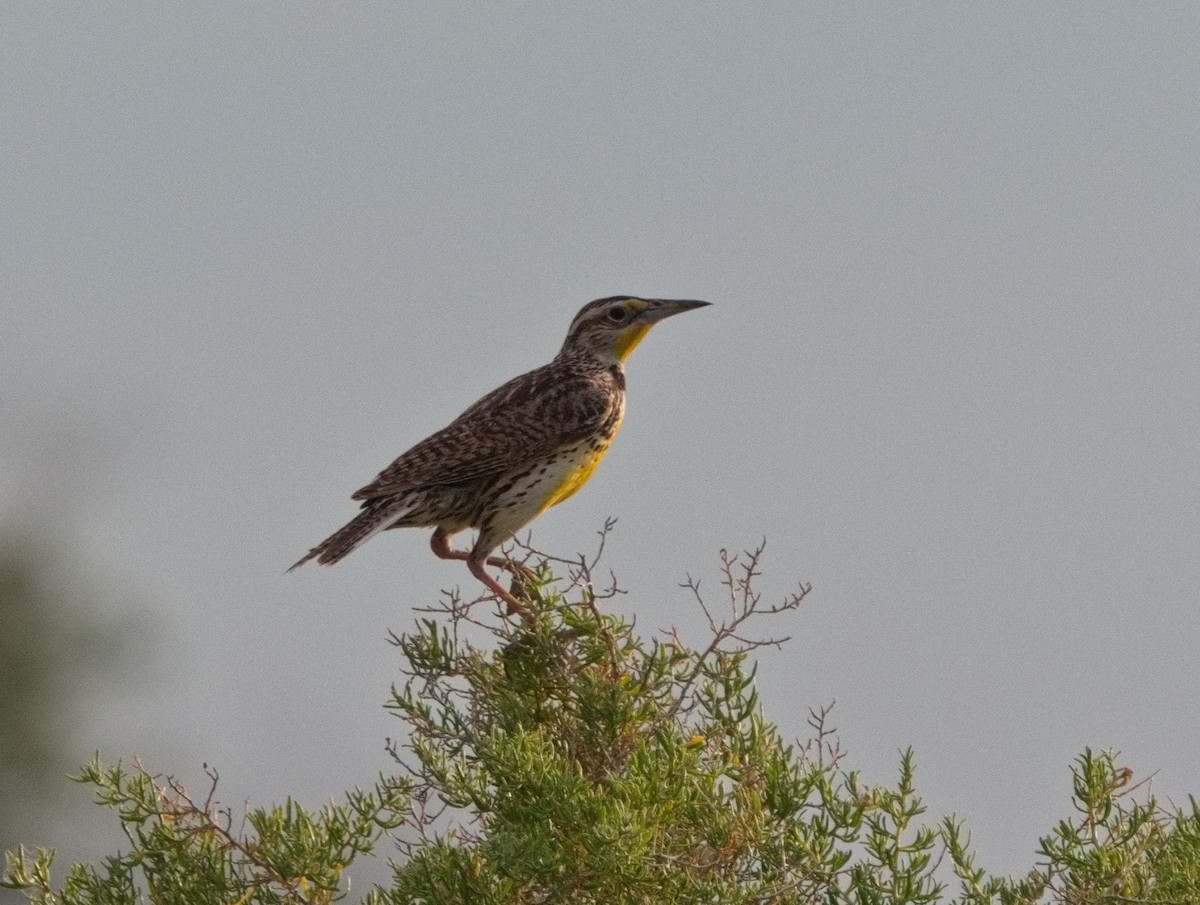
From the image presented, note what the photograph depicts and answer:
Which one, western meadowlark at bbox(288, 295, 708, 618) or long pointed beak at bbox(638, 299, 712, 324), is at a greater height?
long pointed beak at bbox(638, 299, 712, 324)

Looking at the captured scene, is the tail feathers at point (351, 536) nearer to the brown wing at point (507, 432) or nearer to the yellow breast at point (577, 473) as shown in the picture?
the brown wing at point (507, 432)

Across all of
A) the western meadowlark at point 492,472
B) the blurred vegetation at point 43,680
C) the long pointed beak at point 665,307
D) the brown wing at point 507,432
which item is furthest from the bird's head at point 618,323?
the blurred vegetation at point 43,680

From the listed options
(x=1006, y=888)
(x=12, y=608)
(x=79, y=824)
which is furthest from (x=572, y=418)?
(x=12, y=608)

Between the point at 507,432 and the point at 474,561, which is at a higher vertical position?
the point at 507,432

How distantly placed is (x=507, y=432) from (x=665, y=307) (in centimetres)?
151

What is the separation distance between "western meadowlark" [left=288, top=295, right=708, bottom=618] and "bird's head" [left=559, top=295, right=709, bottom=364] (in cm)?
81

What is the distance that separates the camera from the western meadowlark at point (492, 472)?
743cm

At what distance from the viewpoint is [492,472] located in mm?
7543

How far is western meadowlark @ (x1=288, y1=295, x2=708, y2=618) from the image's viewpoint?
24.4ft

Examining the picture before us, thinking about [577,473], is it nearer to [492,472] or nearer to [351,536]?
[492,472]

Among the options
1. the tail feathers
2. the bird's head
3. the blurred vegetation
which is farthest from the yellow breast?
the blurred vegetation

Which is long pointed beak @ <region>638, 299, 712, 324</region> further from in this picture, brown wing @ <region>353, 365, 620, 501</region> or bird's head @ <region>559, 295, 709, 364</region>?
brown wing @ <region>353, 365, 620, 501</region>

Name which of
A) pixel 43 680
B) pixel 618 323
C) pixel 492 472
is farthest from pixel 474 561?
pixel 43 680

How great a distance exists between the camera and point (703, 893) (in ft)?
14.3
